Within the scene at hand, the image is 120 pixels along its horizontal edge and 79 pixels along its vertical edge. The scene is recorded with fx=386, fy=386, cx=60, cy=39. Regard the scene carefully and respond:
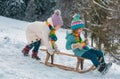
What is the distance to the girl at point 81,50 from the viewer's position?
7.37 metres

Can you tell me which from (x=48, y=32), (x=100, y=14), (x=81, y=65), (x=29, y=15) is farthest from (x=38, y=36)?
(x=29, y=15)

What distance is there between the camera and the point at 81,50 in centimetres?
775

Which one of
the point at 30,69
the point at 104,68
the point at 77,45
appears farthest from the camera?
the point at 77,45

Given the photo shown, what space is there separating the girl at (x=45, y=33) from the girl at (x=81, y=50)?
334mm

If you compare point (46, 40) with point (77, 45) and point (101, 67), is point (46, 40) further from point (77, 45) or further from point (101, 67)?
point (101, 67)

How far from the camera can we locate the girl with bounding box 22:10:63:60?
7980 millimetres

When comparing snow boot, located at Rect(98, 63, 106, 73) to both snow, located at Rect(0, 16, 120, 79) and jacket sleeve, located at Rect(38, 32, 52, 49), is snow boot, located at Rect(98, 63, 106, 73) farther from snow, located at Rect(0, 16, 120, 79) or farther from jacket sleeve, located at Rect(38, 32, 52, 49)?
jacket sleeve, located at Rect(38, 32, 52, 49)

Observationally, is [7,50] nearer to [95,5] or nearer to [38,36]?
[38,36]

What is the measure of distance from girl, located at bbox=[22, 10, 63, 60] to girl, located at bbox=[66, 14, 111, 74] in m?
0.33

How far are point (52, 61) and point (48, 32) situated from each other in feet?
1.99

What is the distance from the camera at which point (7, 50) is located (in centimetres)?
852

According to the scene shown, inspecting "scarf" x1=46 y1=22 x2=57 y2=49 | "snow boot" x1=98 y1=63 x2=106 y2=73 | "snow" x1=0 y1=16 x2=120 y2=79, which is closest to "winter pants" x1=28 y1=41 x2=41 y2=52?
"snow" x1=0 y1=16 x2=120 y2=79

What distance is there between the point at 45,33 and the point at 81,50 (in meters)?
0.85

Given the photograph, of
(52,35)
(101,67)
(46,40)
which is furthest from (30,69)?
(101,67)
